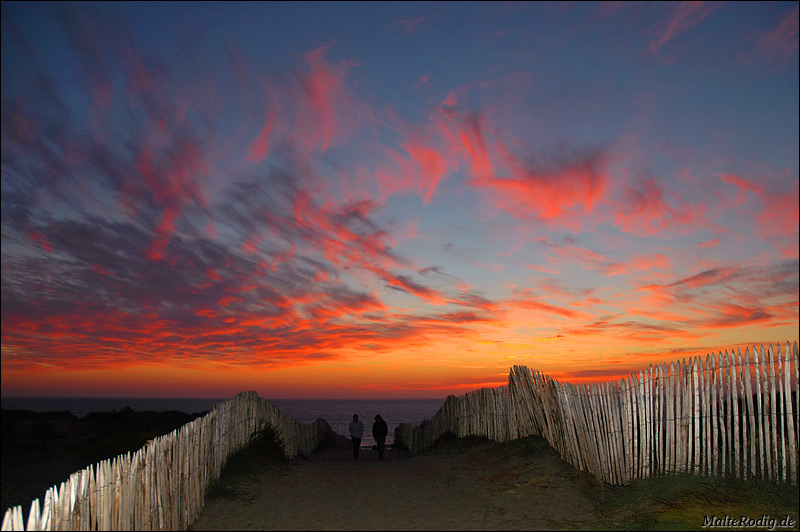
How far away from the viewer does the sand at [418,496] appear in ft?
25.4

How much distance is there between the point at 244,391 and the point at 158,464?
5.17 meters

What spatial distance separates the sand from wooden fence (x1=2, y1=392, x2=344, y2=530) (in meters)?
0.50

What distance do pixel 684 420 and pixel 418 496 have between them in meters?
4.38

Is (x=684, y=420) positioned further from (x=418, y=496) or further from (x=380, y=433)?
(x=380, y=433)

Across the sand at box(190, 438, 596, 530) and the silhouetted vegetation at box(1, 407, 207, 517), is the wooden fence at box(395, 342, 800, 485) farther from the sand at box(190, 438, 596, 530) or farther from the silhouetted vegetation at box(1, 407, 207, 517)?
the silhouetted vegetation at box(1, 407, 207, 517)

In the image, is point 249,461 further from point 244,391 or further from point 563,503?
point 563,503

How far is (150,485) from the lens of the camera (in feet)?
22.3

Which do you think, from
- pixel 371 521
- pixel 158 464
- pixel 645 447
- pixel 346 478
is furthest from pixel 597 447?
pixel 158 464

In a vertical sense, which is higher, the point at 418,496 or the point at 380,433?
the point at 418,496

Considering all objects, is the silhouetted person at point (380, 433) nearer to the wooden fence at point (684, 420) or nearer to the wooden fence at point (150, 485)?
the wooden fence at point (150, 485)

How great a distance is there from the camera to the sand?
7754 millimetres

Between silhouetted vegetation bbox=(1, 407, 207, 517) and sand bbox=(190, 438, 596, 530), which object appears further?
silhouetted vegetation bbox=(1, 407, 207, 517)

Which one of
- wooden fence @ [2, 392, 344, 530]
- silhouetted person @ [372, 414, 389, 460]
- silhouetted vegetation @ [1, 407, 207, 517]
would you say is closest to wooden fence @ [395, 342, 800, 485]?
wooden fence @ [2, 392, 344, 530]

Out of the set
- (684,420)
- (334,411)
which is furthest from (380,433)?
(334,411)
